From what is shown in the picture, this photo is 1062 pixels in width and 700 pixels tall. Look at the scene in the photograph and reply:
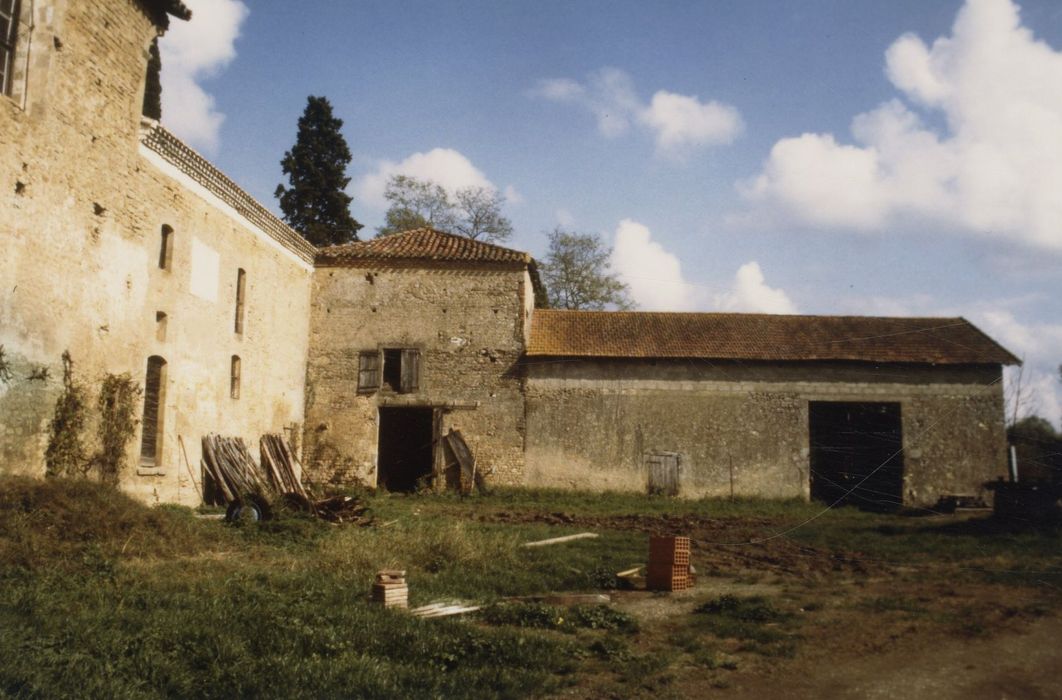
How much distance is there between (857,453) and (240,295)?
1725 centimetres

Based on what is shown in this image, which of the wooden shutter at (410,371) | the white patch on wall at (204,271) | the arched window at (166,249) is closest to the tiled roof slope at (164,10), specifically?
the arched window at (166,249)

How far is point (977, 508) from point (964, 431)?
2.20m

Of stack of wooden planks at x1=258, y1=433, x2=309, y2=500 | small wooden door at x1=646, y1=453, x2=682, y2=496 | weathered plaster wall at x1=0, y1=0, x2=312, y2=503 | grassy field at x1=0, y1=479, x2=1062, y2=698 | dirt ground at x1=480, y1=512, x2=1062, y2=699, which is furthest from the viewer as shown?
small wooden door at x1=646, y1=453, x2=682, y2=496

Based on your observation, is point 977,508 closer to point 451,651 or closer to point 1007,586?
point 1007,586

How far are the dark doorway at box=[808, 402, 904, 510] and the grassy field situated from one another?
710cm

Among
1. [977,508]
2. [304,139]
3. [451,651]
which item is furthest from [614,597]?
[304,139]

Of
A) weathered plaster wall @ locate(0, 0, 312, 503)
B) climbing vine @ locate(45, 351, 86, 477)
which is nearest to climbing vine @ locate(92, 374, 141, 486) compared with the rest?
weathered plaster wall @ locate(0, 0, 312, 503)

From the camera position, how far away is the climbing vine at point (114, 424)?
41.0 ft

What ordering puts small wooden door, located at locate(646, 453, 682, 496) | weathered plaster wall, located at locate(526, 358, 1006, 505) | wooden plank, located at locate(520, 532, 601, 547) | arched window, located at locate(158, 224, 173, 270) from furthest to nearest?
weathered plaster wall, located at locate(526, 358, 1006, 505)
small wooden door, located at locate(646, 453, 682, 496)
arched window, located at locate(158, 224, 173, 270)
wooden plank, located at locate(520, 532, 601, 547)

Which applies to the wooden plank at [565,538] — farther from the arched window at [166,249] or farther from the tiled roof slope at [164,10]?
the tiled roof slope at [164,10]

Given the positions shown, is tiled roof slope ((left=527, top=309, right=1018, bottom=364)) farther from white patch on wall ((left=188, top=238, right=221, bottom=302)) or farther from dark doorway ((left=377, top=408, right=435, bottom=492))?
white patch on wall ((left=188, top=238, right=221, bottom=302))

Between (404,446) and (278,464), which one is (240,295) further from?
(404,446)

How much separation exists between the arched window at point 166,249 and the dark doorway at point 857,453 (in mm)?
16684

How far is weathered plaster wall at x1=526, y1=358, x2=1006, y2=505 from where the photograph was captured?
20656 mm
